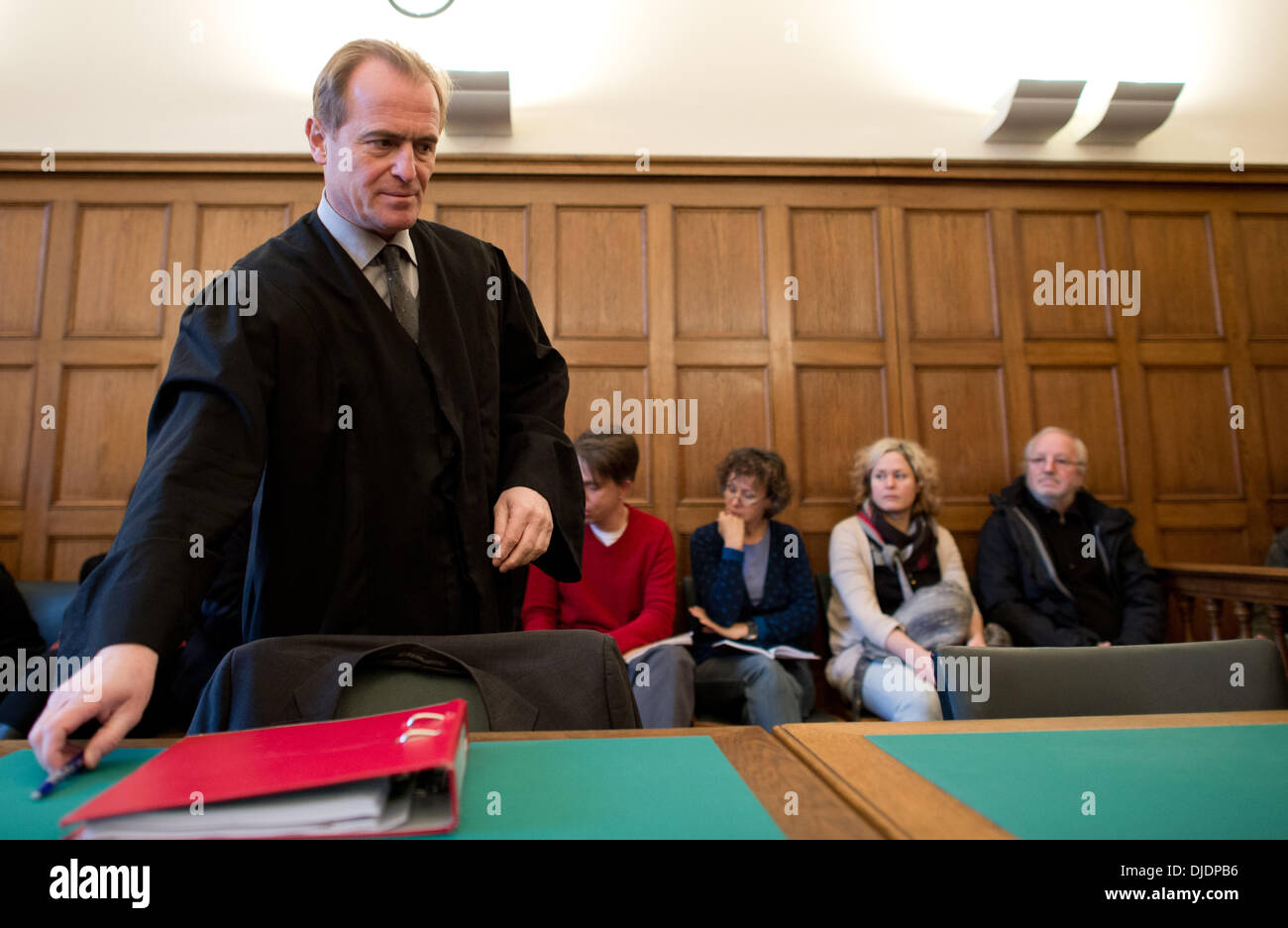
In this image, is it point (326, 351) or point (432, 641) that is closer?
point (432, 641)

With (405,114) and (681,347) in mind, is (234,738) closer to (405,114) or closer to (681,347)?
(405,114)

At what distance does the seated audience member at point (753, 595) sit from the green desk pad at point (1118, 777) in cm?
174

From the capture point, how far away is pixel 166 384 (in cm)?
121

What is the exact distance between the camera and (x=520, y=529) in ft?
4.25

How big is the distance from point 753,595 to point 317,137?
219cm

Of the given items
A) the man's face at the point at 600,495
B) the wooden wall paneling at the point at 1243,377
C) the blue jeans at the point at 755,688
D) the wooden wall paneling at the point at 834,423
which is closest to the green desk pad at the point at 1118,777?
the blue jeans at the point at 755,688

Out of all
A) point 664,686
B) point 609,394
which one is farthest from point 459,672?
point 609,394

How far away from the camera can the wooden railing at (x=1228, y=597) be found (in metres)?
2.96

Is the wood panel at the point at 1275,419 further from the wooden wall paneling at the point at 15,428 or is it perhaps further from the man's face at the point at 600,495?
the wooden wall paneling at the point at 15,428

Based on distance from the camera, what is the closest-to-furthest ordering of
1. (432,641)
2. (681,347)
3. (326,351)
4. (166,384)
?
(432,641), (166,384), (326,351), (681,347)

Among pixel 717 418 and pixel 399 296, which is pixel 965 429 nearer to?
pixel 717 418

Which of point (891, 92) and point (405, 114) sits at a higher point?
point (891, 92)

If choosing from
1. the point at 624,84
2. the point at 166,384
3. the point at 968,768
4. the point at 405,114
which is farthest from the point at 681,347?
the point at 968,768
